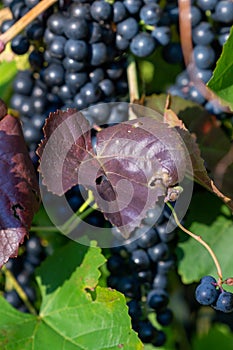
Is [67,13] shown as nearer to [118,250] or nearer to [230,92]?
[230,92]

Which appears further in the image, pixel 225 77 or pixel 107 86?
pixel 107 86

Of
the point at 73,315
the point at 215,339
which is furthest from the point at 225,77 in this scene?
the point at 215,339

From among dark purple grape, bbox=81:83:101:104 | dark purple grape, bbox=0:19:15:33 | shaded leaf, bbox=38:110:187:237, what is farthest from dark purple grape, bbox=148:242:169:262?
dark purple grape, bbox=0:19:15:33

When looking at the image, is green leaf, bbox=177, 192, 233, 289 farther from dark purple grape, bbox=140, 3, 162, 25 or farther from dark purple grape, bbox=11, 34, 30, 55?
dark purple grape, bbox=11, 34, 30, 55

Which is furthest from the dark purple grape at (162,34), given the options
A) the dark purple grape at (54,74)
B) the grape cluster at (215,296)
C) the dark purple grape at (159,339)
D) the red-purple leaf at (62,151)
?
the dark purple grape at (159,339)

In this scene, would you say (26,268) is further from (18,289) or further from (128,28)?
(128,28)
